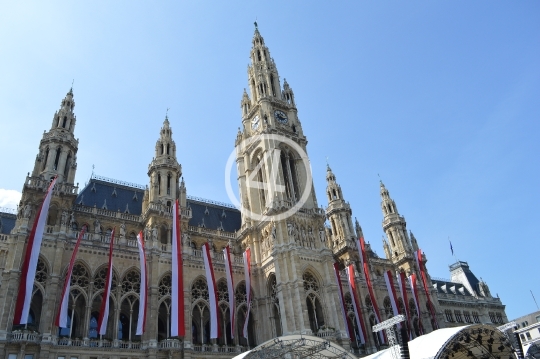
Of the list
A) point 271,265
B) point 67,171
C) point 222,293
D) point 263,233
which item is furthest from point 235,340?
point 67,171

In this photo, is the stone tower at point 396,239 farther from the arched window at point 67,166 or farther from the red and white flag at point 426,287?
the arched window at point 67,166

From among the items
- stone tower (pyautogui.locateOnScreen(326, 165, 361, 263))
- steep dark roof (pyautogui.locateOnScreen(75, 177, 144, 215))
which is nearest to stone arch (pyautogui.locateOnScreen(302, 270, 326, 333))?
stone tower (pyautogui.locateOnScreen(326, 165, 361, 263))

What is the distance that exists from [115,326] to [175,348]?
14.7ft

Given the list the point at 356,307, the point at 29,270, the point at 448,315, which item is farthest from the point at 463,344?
the point at 448,315

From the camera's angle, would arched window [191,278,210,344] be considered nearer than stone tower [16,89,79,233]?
No

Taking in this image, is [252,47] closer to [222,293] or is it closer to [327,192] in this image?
[327,192]

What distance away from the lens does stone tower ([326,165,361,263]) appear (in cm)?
4938

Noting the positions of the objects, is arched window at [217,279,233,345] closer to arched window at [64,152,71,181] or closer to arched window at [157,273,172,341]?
arched window at [157,273,172,341]

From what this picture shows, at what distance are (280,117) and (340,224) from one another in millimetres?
15088

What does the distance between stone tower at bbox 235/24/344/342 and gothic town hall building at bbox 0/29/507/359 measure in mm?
120

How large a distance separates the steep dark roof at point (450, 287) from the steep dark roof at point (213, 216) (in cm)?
3537

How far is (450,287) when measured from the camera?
6969 cm

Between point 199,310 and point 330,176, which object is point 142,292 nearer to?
point 199,310

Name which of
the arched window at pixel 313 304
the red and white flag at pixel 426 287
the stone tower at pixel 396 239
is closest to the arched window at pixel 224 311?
the arched window at pixel 313 304
